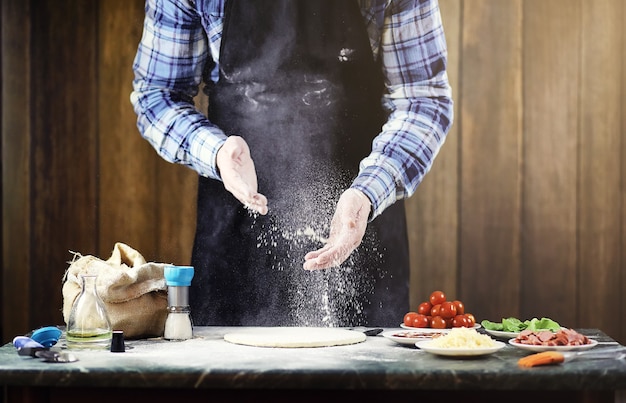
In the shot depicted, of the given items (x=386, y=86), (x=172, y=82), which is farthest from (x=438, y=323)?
(x=172, y=82)

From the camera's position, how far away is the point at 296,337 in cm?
212

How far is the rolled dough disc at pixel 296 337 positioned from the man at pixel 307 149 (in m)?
0.61

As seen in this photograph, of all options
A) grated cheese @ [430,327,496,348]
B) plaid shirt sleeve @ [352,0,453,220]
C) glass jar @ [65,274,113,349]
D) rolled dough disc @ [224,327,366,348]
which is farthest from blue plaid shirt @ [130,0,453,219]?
grated cheese @ [430,327,496,348]

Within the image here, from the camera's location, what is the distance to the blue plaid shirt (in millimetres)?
2967

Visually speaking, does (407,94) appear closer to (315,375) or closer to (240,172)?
(240,172)

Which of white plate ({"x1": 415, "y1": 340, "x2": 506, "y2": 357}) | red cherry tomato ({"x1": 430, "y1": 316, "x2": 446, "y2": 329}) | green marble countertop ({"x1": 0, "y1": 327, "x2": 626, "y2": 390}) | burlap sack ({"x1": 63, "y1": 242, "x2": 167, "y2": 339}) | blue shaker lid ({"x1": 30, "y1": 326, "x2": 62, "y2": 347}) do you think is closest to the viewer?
green marble countertop ({"x1": 0, "y1": 327, "x2": 626, "y2": 390})

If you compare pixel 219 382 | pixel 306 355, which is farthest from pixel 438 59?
pixel 219 382

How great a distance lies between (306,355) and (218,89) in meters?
1.35

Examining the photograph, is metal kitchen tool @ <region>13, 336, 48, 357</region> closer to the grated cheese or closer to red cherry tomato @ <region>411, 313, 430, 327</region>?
the grated cheese

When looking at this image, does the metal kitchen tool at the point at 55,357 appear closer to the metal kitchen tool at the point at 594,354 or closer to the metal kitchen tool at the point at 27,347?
the metal kitchen tool at the point at 27,347

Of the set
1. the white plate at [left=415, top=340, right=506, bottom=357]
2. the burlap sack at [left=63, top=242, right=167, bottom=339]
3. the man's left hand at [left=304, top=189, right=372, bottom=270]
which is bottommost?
the white plate at [left=415, top=340, right=506, bottom=357]

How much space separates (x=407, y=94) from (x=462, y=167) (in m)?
0.33

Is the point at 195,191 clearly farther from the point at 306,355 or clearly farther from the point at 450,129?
the point at 306,355

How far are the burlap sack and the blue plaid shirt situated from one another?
2.65 feet
